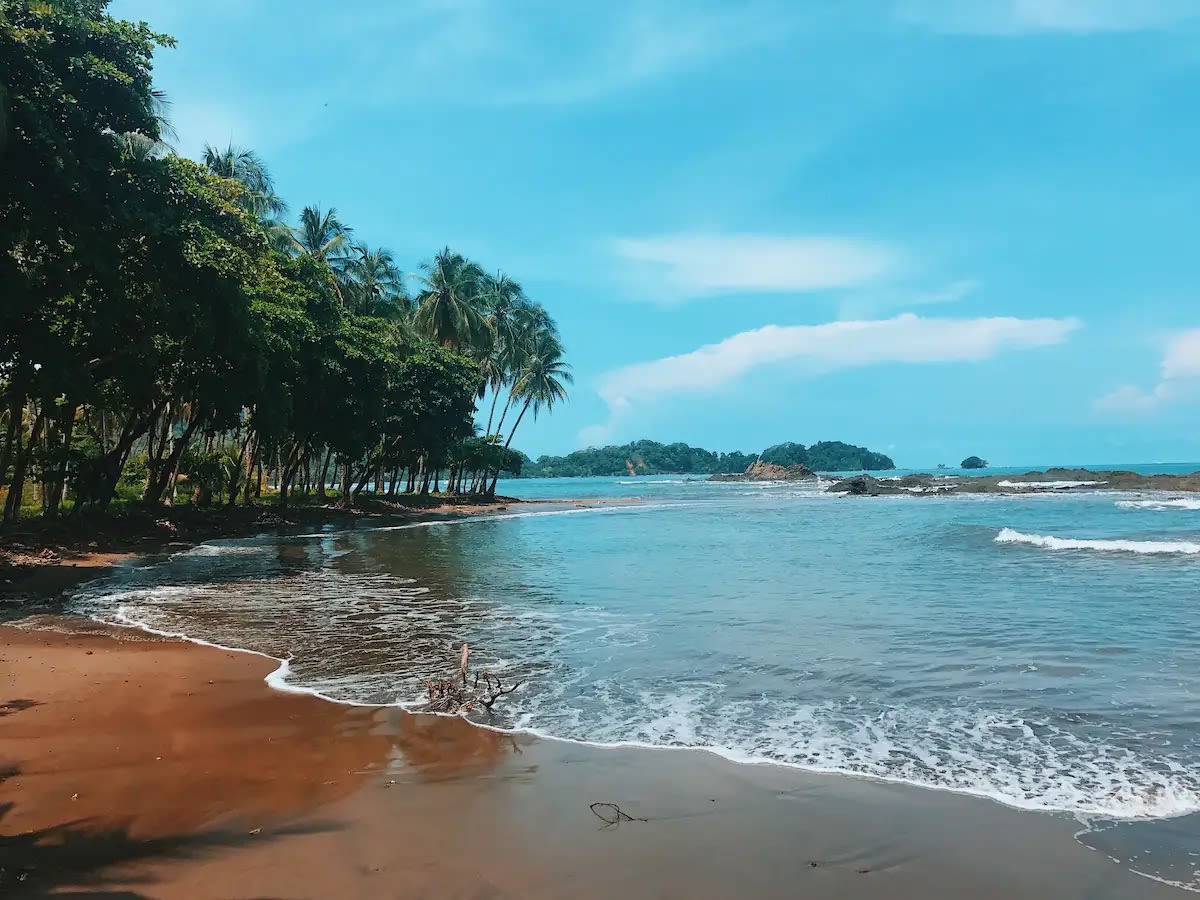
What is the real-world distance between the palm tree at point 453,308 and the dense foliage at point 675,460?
416ft

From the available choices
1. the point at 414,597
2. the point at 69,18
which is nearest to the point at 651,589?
the point at 414,597

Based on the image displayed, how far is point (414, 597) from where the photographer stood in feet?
41.2

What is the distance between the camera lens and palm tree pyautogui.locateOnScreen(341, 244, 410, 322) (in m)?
40.9

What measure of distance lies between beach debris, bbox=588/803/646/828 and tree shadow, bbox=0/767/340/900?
142 cm

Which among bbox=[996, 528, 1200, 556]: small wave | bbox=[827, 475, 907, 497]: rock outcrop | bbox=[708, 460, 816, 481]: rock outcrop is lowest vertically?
bbox=[996, 528, 1200, 556]: small wave

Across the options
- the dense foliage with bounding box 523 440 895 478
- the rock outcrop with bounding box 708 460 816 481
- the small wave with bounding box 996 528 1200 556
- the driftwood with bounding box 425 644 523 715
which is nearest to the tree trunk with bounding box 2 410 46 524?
the driftwood with bounding box 425 644 523 715

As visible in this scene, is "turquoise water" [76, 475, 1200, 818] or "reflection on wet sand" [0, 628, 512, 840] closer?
"reflection on wet sand" [0, 628, 512, 840]

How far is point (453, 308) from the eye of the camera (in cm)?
4681

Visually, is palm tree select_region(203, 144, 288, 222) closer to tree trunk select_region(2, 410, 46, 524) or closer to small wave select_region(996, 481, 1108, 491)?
tree trunk select_region(2, 410, 46, 524)

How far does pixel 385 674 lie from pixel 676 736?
3.12m

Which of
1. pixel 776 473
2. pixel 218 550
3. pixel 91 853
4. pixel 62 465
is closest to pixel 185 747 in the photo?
pixel 91 853

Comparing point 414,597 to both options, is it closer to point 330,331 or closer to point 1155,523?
point 330,331

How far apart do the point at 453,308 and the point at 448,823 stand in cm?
4465

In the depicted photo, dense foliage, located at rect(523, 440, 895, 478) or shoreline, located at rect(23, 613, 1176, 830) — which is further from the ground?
dense foliage, located at rect(523, 440, 895, 478)
